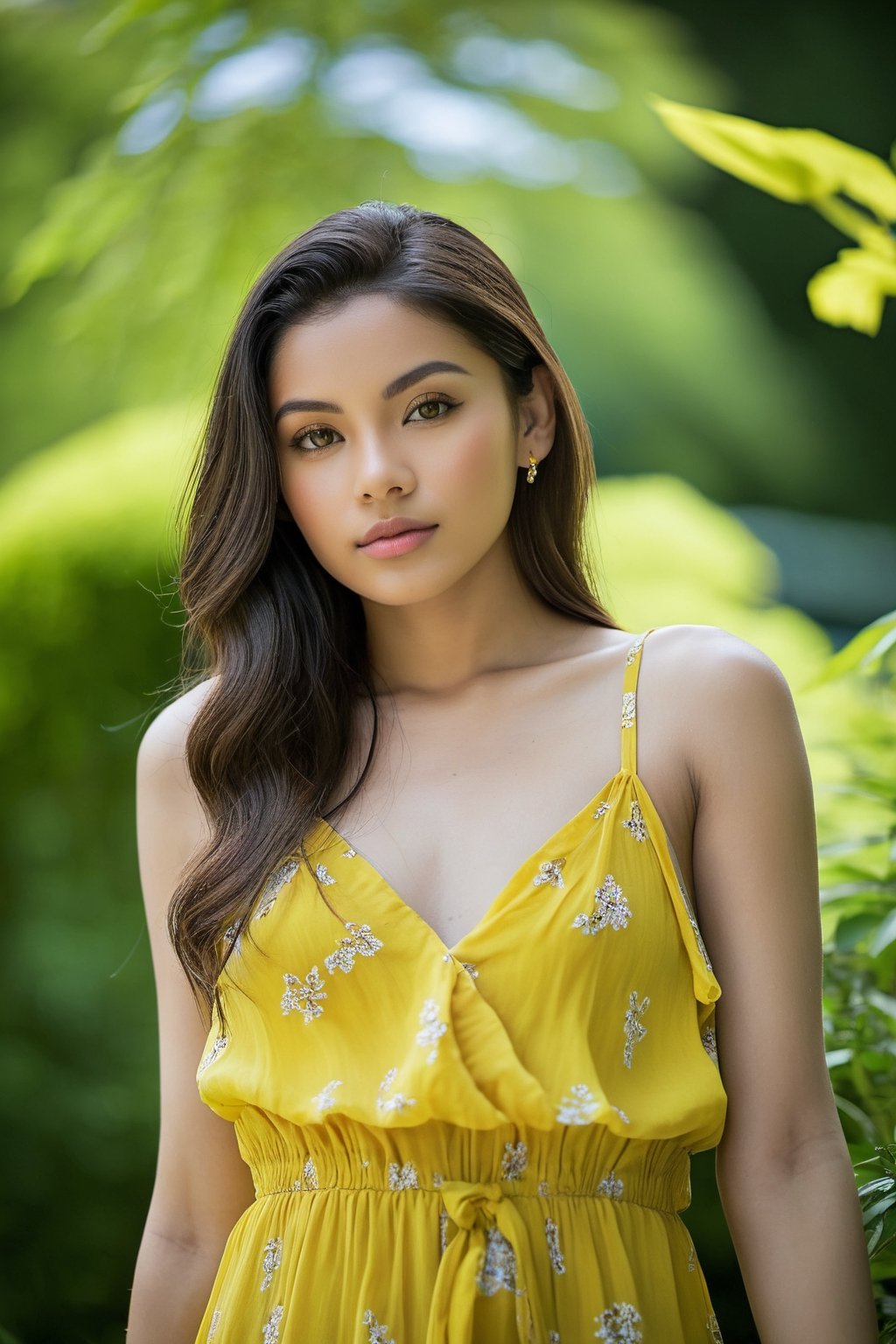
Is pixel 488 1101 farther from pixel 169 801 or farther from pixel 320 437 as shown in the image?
pixel 320 437

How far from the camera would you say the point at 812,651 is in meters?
2.38

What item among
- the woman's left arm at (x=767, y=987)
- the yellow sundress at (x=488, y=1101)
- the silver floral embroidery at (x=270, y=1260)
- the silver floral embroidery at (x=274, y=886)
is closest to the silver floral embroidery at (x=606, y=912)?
the yellow sundress at (x=488, y=1101)

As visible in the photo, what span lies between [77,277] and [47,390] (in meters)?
0.21

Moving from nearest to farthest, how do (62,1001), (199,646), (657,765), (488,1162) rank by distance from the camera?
(488,1162) → (657,765) → (199,646) → (62,1001)

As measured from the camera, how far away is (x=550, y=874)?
1411 mm

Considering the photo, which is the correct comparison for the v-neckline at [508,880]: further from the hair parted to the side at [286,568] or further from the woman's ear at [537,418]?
the woman's ear at [537,418]

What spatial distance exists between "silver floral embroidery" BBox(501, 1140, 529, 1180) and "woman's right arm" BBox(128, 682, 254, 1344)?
434 millimetres

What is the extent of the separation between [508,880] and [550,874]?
5 centimetres

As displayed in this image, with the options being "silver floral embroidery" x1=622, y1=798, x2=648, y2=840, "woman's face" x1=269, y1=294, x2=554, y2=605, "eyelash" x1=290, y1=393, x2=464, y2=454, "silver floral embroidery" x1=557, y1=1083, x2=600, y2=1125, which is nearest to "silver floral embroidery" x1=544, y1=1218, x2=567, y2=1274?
"silver floral embroidery" x1=557, y1=1083, x2=600, y2=1125

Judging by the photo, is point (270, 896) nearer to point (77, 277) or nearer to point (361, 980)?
point (361, 980)

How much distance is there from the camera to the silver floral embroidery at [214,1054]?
1.51 metres

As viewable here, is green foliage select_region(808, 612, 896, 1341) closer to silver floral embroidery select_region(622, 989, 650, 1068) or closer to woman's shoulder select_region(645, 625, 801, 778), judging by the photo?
woman's shoulder select_region(645, 625, 801, 778)

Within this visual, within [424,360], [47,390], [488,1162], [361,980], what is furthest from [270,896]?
[47,390]

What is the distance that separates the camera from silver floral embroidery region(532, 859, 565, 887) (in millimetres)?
1404
